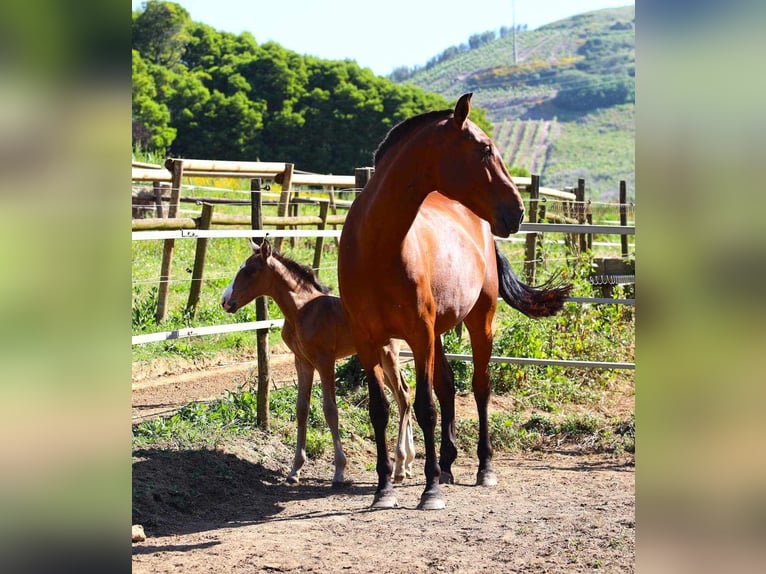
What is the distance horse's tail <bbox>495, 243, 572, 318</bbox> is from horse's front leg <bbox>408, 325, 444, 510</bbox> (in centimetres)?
180

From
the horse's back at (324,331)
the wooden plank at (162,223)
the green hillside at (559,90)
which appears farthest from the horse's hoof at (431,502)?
the green hillside at (559,90)

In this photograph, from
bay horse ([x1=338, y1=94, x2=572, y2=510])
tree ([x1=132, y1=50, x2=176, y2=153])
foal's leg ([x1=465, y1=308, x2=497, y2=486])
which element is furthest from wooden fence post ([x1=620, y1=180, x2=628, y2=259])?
tree ([x1=132, y1=50, x2=176, y2=153])

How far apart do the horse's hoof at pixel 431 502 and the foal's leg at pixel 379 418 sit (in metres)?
0.19

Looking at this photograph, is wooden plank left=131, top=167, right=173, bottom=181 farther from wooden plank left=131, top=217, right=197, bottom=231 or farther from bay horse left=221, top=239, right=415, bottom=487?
bay horse left=221, top=239, right=415, bottom=487

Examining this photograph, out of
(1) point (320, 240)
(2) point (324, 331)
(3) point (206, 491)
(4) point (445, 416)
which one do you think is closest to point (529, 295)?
(4) point (445, 416)

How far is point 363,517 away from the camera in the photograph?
5.15 metres

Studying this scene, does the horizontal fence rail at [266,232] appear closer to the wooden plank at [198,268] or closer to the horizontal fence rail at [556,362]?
the wooden plank at [198,268]

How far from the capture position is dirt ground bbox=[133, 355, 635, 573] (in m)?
4.16

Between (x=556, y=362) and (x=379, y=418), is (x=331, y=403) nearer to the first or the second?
(x=379, y=418)

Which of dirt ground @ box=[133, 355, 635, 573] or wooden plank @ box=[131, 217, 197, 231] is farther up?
wooden plank @ box=[131, 217, 197, 231]

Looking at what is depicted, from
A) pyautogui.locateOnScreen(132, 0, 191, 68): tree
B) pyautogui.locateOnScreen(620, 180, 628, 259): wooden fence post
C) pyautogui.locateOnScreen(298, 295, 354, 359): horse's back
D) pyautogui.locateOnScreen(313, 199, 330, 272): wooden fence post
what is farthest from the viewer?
pyautogui.locateOnScreen(132, 0, 191, 68): tree
